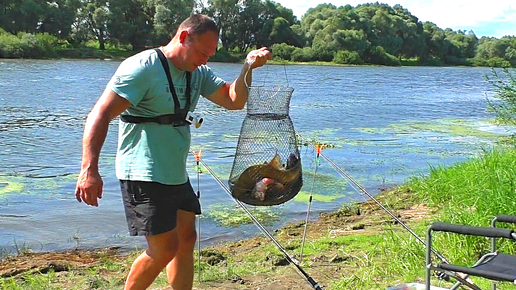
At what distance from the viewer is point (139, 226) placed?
12.0 ft

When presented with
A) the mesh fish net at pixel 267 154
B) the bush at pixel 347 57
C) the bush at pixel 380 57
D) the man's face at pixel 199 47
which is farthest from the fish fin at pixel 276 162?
the bush at pixel 380 57

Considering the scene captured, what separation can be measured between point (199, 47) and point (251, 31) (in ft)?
129

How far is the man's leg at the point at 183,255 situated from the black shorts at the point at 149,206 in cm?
22

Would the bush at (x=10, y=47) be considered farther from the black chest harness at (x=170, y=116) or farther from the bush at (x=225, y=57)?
the black chest harness at (x=170, y=116)

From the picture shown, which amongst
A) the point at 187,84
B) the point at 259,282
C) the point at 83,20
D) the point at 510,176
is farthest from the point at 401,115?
the point at 83,20

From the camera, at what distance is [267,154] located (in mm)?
4555

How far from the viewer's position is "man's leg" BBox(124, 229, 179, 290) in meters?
3.70

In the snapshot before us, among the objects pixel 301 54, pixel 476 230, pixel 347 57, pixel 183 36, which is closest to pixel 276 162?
pixel 183 36

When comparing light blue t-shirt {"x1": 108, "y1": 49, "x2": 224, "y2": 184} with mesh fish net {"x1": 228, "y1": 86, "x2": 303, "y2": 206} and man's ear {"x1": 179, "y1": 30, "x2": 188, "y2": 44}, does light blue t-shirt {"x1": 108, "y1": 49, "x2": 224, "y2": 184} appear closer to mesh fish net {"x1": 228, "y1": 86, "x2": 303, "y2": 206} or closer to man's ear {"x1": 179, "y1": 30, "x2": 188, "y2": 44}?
man's ear {"x1": 179, "y1": 30, "x2": 188, "y2": 44}

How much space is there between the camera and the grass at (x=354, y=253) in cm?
527

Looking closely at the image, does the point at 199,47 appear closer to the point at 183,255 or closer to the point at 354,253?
the point at 183,255

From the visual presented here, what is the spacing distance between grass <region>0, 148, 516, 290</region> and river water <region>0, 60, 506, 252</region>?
3.25 feet

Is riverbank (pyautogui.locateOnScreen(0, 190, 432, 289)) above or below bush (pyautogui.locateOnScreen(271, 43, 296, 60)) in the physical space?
above

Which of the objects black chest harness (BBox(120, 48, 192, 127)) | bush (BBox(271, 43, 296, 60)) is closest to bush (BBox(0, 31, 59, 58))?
bush (BBox(271, 43, 296, 60))
